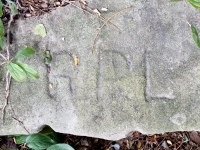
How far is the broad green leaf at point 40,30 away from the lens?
1.38 meters

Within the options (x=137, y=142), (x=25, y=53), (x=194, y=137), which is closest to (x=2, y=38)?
(x=25, y=53)

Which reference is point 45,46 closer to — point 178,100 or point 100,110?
point 100,110

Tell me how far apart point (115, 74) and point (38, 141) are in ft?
1.64

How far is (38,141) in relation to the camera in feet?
→ 4.93

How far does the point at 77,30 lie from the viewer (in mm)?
1361

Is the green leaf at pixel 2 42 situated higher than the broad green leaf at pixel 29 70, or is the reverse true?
the green leaf at pixel 2 42

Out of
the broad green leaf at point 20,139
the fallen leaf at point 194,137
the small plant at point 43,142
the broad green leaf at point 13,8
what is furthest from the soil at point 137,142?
the broad green leaf at point 13,8

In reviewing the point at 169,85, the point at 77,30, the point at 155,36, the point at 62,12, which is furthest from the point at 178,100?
the point at 62,12

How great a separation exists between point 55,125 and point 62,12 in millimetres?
488

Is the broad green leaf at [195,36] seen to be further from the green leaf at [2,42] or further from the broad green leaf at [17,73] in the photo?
the green leaf at [2,42]

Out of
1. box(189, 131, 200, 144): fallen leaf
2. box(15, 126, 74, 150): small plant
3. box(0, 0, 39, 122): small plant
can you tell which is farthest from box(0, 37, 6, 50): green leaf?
box(189, 131, 200, 144): fallen leaf

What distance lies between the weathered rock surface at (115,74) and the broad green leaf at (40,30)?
0.02m

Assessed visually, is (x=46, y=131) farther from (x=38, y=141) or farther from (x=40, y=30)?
(x=40, y=30)

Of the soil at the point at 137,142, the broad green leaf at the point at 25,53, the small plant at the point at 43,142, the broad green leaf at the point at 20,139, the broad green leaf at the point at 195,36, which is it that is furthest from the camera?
the soil at the point at 137,142
